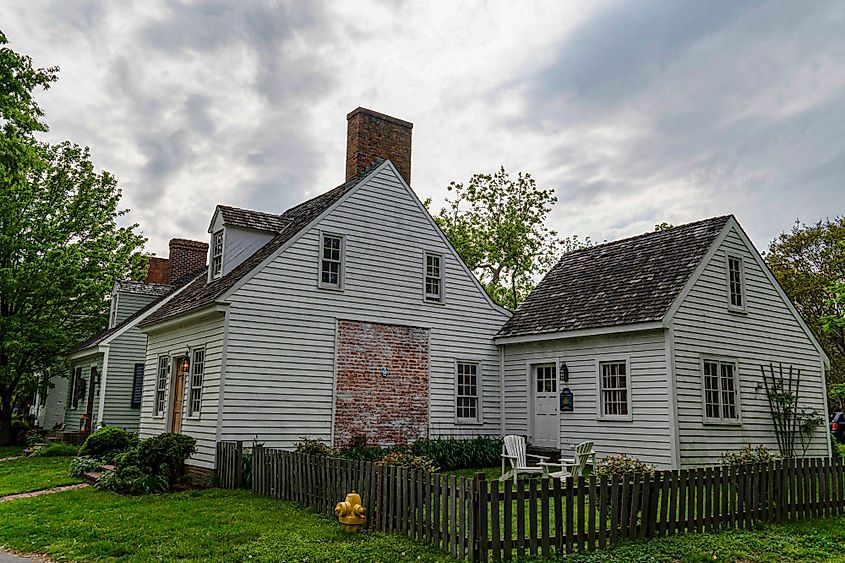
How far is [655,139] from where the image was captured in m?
18.9

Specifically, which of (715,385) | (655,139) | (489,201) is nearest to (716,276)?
(715,385)

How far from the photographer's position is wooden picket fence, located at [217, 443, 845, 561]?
8016 mm

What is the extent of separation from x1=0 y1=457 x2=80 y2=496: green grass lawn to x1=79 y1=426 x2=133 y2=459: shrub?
76 centimetres

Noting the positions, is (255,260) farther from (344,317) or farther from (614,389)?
(614,389)

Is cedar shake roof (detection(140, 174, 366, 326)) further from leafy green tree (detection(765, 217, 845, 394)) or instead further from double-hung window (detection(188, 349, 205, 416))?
leafy green tree (detection(765, 217, 845, 394))

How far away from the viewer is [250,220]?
17.7 meters

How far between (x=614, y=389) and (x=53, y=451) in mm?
17197

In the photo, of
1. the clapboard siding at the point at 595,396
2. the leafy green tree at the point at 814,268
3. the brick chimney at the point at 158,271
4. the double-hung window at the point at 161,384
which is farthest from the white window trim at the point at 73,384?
the leafy green tree at the point at 814,268

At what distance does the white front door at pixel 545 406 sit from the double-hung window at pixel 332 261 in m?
6.08

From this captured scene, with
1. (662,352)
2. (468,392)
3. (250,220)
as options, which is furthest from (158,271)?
(662,352)

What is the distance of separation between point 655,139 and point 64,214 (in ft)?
73.4

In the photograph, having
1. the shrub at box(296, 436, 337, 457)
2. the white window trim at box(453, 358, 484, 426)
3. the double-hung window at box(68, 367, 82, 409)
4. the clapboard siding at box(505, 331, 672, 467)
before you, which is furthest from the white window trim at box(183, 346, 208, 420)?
the double-hung window at box(68, 367, 82, 409)

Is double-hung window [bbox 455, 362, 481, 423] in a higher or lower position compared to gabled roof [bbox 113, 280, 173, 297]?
lower

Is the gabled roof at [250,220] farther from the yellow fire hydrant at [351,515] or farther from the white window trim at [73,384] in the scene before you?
the white window trim at [73,384]
